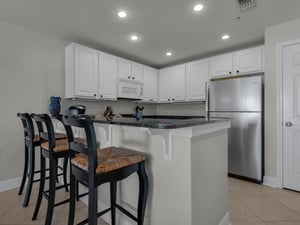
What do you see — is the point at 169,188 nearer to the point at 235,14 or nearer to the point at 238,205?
the point at 238,205

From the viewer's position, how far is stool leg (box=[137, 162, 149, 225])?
1.26 m

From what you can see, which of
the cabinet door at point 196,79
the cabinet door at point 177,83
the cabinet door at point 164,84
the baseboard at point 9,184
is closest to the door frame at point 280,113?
the cabinet door at point 196,79

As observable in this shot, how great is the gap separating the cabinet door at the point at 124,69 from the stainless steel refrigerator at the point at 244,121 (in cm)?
191

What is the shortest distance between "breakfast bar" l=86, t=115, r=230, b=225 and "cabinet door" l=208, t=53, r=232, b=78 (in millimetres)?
2055

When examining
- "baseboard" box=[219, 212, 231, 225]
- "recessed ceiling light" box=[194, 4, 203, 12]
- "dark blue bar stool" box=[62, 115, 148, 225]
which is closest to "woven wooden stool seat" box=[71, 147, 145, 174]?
"dark blue bar stool" box=[62, 115, 148, 225]

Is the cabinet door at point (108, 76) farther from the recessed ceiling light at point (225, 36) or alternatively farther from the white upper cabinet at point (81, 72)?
the recessed ceiling light at point (225, 36)

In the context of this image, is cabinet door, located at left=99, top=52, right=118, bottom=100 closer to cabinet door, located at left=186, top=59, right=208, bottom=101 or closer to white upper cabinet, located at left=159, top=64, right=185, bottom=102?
white upper cabinet, located at left=159, top=64, right=185, bottom=102

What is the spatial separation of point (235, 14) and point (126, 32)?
1627mm

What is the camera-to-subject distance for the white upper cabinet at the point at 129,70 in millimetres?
3551

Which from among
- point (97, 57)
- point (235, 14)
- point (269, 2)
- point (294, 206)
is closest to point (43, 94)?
point (97, 57)

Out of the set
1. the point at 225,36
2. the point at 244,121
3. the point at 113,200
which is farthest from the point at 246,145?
the point at 113,200

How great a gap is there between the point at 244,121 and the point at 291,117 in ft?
1.98

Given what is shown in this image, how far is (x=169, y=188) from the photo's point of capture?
1.27m

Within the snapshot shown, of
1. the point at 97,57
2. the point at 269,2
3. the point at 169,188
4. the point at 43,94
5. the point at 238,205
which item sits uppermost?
the point at 269,2
